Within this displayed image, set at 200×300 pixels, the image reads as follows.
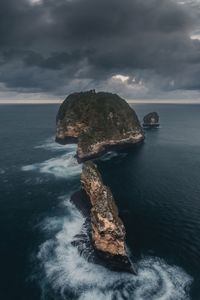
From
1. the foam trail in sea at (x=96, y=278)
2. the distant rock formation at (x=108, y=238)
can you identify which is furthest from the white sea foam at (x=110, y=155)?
the distant rock formation at (x=108, y=238)

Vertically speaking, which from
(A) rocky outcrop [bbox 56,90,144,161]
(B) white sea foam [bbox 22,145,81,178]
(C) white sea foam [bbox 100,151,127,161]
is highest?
(A) rocky outcrop [bbox 56,90,144,161]

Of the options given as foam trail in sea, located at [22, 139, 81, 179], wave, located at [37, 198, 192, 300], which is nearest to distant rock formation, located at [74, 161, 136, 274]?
wave, located at [37, 198, 192, 300]

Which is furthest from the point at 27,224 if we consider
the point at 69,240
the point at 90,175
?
the point at 90,175

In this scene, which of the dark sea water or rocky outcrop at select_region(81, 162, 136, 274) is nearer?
the dark sea water

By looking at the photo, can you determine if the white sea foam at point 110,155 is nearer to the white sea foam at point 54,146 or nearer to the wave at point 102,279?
the white sea foam at point 54,146

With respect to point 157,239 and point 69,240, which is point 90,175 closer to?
point 69,240

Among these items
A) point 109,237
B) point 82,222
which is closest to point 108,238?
point 109,237

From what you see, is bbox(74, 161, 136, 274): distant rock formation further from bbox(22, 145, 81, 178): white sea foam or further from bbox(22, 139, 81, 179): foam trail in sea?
A: bbox(22, 145, 81, 178): white sea foam
